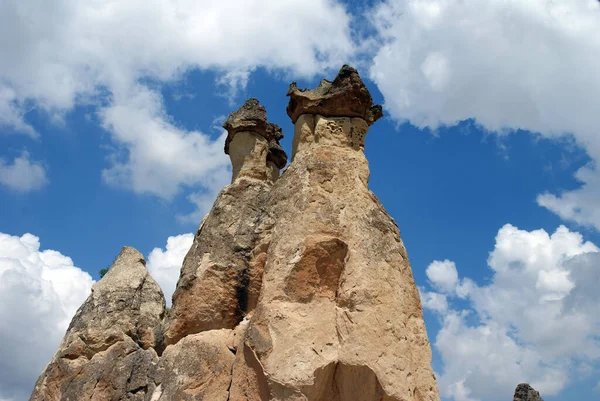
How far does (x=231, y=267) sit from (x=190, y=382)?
1895mm

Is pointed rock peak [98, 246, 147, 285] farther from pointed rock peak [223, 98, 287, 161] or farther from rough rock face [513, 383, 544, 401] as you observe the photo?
rough rock face [513, 383, 544, 401]

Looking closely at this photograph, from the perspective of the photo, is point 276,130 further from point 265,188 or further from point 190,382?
point 190,382

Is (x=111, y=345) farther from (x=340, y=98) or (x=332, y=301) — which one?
(x=340, y=98)

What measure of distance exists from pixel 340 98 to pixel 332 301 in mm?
3691

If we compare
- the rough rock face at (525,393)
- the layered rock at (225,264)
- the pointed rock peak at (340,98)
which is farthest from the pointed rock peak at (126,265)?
the rough rock face at (525,393)

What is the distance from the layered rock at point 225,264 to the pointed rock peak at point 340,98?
165 centimetres

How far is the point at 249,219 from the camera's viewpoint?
1116 cm

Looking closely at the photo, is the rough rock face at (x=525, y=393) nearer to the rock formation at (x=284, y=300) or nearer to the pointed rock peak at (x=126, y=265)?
the rock formation at (x=284, y=300)

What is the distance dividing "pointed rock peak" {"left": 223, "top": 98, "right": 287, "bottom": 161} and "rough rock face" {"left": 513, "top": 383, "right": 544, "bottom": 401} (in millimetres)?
8412

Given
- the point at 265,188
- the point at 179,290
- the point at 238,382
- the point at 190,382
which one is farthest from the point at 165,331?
the point at 265,188

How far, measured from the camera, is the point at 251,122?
12.7 metres

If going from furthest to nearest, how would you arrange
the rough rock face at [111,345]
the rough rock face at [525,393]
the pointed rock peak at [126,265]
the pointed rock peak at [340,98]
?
the rough rock face at [525,393]
the pointed rock peak at [126,265]
the rough rock face at [111,345]
the pointed rock peak at [340,98]

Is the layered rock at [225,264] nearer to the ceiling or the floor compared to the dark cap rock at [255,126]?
nearer to the floor

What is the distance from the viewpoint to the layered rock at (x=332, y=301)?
8.71m
